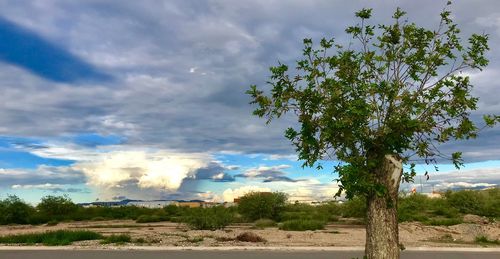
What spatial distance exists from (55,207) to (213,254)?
40.4 metres

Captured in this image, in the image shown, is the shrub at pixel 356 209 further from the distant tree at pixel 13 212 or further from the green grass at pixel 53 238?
the distant tree at pixel 13 212

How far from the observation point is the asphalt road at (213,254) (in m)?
18.1

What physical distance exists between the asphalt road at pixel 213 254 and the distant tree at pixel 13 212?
3016 cm

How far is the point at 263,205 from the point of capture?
4547 centimetres

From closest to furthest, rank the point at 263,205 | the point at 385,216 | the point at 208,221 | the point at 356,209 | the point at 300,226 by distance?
the point at 385,216, the point at 208,221, the point at 300,226, the point at 356,209, the point at 263,205

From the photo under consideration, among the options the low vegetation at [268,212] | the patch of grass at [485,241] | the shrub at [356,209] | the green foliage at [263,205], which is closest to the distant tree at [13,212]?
the low vegetation at [268,212]

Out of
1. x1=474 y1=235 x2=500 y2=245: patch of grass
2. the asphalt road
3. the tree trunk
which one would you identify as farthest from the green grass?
x1=474 y1=235 x2=500 y2=245: patch of grass

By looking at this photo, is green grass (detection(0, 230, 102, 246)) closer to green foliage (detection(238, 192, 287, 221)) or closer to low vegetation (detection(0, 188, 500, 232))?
low vegetation (detection(0, 188, 500, 232))

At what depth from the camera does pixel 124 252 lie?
19.3m

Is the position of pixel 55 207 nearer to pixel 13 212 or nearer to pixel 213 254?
pixel 13 212

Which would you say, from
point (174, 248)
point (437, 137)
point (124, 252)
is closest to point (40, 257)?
point (124, 252)

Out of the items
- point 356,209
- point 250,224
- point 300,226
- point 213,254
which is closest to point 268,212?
point 250,224

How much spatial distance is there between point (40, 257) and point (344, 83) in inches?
545

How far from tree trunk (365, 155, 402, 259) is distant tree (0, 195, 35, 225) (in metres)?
45.1
